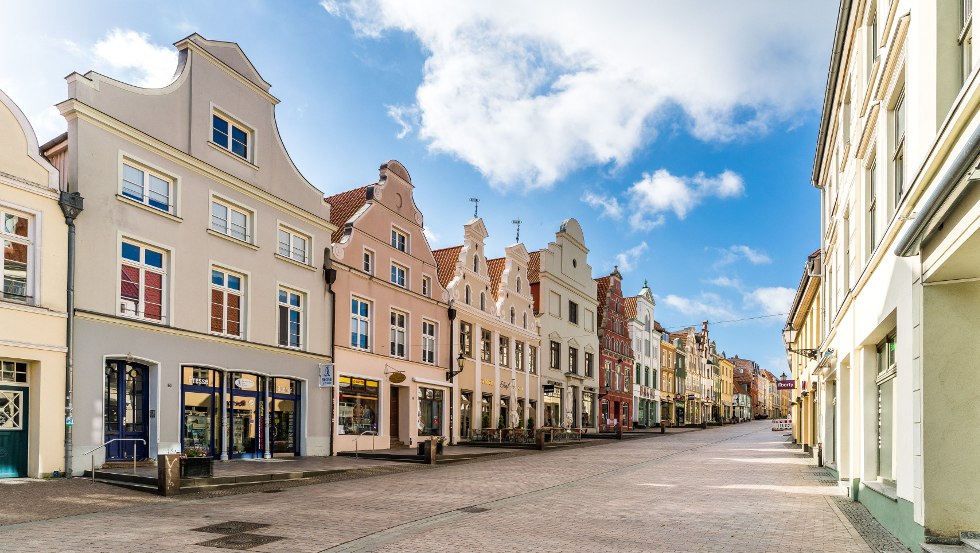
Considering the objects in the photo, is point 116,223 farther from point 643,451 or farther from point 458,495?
point 643,451

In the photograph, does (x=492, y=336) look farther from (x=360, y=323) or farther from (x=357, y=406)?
(x=357, y=406)

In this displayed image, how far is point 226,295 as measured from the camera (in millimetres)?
21531

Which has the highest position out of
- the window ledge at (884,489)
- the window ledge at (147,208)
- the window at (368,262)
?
the window ledge at (147,208)

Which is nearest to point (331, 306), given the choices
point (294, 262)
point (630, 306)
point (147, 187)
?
point (294, 262)

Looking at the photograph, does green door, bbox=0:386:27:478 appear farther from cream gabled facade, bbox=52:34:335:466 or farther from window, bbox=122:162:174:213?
window, bbox=122:162:174:213

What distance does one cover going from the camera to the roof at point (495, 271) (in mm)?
40772

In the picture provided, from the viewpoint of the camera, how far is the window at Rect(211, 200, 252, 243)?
21.4m

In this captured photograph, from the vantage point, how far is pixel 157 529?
34.3 feet

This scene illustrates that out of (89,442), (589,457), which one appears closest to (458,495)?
(89,442)

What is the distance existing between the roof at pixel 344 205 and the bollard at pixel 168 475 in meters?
14.0

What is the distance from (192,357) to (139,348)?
5.85 ft

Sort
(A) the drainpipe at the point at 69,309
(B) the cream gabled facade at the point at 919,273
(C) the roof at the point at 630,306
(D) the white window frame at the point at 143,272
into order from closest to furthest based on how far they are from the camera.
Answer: (B) the cream gabled facade at the point at 919,273, (A) the drainpipe at the point at 69,309, (D) the white window frame at the point at 143,272, (C) the roof at the point at 630,306

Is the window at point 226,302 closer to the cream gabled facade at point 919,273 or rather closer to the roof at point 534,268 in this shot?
the cream gabled facade at point 919,273

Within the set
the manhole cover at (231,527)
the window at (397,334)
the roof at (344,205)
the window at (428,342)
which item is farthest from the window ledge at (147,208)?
the window at (428,342)
